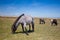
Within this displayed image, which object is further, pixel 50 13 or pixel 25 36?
pixel 50 13

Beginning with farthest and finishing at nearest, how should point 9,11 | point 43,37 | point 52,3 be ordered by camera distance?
point 52,3 → point 9,11 → point 43,37

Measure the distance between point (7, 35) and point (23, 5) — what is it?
3.44 ft

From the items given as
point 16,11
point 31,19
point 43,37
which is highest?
point 16,11

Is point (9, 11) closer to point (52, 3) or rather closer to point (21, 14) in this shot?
point (21, 14)

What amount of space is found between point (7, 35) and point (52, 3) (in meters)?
1.76

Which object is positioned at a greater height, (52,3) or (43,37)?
(52,3)

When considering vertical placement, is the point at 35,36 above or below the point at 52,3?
below

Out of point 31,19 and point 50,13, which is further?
point 50,13

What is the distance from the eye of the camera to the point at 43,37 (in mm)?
3418

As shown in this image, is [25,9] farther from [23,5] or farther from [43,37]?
[43,37]

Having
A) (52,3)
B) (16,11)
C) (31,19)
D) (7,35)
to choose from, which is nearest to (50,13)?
(52,3)

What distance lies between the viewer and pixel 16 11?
13.0 ft

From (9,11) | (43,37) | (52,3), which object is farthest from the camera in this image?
(52,3)

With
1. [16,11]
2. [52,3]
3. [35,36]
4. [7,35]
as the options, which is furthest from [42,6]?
[7,35]
